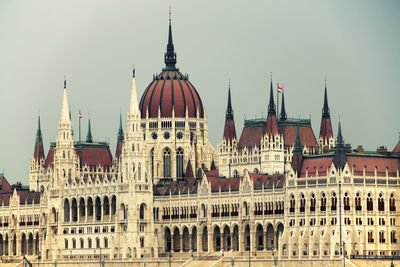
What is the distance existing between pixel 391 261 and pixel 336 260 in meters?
7.76

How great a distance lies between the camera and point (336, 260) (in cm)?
19162

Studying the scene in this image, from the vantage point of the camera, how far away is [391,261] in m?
190

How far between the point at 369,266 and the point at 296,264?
40.6 ft

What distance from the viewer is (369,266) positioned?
7495 inches

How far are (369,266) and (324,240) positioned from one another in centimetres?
1114

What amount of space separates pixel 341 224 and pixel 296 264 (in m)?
9.01

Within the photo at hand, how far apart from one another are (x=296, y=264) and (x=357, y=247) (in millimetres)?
9377

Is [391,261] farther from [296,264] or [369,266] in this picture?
[296,264]

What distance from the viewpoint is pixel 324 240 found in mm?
199625

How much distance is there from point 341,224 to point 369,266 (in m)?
11.1

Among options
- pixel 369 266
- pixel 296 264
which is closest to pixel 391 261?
pixel 369 266

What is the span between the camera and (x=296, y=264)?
19800cm

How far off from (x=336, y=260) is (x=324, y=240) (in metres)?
8.35

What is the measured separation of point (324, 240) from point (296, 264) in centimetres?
566
